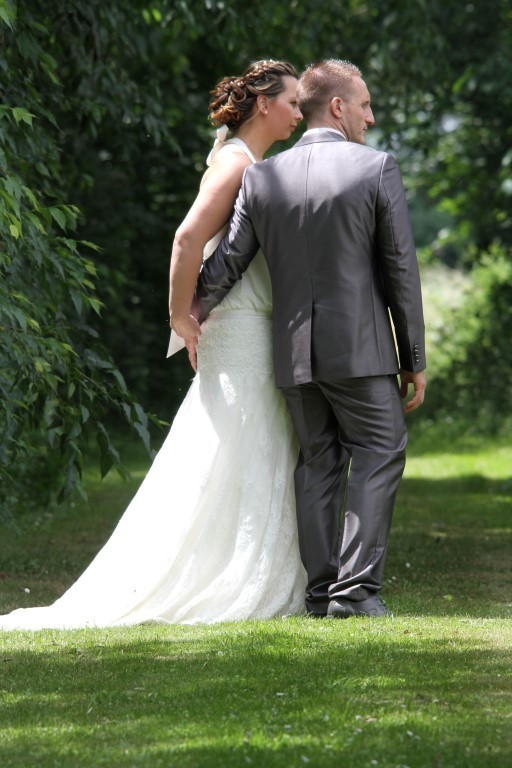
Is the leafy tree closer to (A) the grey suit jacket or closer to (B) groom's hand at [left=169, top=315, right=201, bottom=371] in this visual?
(B) groom's hand at [left=169, top=315, right=201, bottom=371]

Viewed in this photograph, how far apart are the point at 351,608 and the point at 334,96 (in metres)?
2.12

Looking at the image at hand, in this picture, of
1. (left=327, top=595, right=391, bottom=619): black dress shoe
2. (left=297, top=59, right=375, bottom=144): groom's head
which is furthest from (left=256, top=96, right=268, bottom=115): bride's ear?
(left=327, top=595, right=391, bottom=619): black dress shoe

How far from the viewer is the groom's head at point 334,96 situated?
559 centimetres

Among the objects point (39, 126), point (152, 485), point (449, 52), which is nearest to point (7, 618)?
point (152, 485)

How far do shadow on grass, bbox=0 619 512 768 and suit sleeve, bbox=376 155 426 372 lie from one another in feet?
3.93

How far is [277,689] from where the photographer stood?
419 centimetres

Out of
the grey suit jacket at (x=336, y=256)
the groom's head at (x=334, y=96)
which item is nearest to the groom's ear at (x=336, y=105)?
the groom's head at (x=334, y=96)

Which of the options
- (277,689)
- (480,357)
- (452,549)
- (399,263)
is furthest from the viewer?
(480,357)

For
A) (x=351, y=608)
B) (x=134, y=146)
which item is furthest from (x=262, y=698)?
(x=134, y=146)

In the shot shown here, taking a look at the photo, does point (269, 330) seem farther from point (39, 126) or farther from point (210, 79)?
point (210, 79)

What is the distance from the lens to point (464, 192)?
17609 mm

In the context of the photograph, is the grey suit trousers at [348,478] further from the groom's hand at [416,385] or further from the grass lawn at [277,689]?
the grass lawn at [277,689]

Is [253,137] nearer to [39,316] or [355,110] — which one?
[355,110]

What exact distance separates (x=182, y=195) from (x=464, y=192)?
3757mm
